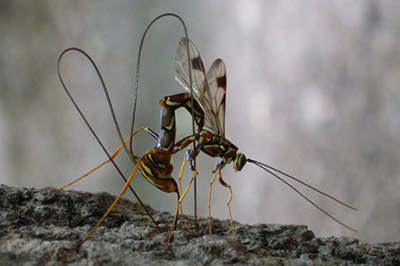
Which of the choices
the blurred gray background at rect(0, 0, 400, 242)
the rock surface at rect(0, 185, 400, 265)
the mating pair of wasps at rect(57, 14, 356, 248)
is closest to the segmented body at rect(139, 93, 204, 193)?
the mating pair of wasps at rect(57, 14, 356, 248)

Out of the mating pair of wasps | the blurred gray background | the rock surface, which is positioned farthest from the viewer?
the blurred gray background

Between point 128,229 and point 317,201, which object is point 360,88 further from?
point 128,229

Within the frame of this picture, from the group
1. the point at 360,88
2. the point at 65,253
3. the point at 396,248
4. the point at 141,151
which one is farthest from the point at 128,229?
the point at 141,151

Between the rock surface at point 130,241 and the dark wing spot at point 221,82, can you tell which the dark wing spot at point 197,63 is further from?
the rock surface at point 130,241

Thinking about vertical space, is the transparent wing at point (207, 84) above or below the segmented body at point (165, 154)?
above

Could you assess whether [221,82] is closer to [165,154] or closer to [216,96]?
[216,96]

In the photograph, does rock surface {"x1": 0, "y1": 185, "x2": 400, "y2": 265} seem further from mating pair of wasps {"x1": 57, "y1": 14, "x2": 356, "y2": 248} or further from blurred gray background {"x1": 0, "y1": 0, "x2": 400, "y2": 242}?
blurred gray background {"x1": 0, "y1": 0, "x2": 400, "y2": 242}

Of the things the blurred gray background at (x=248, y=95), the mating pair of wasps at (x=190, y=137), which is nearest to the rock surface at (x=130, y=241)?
the mating pair of wasps at (x=190, y=137)
